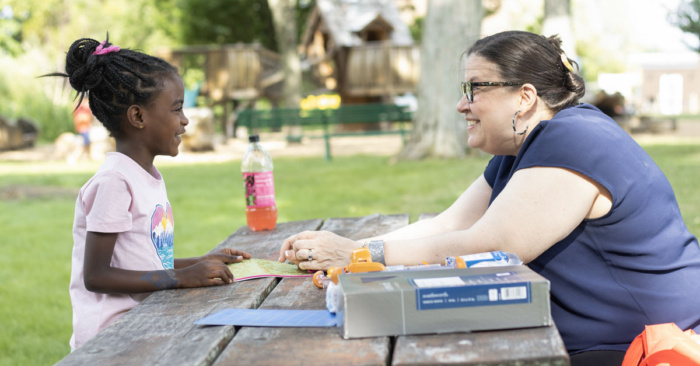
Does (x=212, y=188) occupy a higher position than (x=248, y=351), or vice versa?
(x=248, y=351)

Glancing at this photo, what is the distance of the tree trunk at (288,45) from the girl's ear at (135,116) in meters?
20.5

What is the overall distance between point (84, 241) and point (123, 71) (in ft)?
1.99

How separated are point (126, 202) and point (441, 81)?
1149cm

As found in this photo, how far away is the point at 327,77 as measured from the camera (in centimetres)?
2819

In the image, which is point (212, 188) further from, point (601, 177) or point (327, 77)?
point (327, 77)

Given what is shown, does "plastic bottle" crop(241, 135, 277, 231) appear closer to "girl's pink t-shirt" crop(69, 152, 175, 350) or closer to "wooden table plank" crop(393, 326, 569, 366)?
"girl's pink t-shirt" crop(69, 152, 175, 350)

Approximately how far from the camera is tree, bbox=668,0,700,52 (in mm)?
13109

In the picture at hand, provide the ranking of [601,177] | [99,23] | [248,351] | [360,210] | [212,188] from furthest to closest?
[99,23] → [212,188] → [360,210] → [601,177] → [248,351]

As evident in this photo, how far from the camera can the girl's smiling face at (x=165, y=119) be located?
2629 mm

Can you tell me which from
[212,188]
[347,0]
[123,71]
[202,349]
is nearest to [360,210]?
[212,188]

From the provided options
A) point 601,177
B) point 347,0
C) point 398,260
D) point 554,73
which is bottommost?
point 398,260

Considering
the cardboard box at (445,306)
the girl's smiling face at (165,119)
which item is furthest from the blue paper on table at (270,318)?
the girl's smiling face at (165,119)

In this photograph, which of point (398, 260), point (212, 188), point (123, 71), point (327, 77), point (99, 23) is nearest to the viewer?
point (398, 260)

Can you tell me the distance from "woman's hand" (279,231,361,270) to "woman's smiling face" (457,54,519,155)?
571 millimetres
